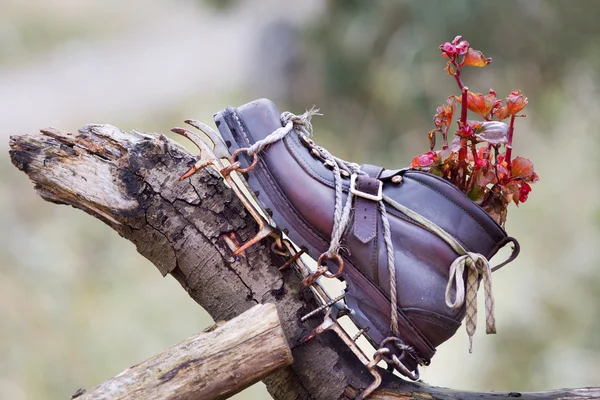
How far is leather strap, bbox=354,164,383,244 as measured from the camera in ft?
2.74

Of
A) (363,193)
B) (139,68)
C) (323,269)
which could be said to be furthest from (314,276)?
(139,68)

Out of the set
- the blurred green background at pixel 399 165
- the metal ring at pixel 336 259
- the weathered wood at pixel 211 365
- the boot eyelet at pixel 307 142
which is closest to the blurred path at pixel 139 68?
the blurred green background at pixel 399 165

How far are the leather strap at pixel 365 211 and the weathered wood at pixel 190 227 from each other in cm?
10

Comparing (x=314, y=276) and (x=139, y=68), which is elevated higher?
(x=139, y=68)

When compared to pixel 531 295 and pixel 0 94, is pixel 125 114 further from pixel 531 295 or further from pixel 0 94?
pixel 531 295

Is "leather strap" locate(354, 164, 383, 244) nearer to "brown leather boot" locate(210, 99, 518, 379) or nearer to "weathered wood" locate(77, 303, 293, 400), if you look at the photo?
"brown leather boot" locate(210, 99, 518, 379)

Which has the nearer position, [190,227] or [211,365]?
[211,365]

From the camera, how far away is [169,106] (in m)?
4.41

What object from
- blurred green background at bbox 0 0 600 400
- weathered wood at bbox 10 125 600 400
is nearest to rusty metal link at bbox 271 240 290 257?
weathered wood at bbox 10 125 600 400

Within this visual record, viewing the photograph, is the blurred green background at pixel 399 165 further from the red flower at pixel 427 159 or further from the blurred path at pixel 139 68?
the red flower at pixel 427 159

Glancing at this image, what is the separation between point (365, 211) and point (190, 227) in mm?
213

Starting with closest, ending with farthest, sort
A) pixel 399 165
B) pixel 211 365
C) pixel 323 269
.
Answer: pixel 211 365 → pixel 323 269 → pixel 399 165

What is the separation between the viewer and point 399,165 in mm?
3299

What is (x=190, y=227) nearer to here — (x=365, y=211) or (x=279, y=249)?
(x=279, y=249)
